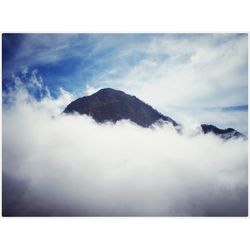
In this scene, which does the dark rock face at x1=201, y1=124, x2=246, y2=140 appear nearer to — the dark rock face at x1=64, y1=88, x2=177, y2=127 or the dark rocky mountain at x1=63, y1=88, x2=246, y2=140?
the dark rocky mountain at x1=63, y1=88, x2=246, y2=140

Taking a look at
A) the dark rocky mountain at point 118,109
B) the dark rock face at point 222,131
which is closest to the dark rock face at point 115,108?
the dark rocky mountain at point 118,109

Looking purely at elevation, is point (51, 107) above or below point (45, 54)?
below

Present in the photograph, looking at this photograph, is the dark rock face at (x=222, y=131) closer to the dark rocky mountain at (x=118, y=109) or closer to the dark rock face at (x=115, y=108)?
the dark rocky mountain at (x=118, y=109)

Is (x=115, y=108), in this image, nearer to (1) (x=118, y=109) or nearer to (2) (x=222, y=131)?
(1) (x=118, y=109)

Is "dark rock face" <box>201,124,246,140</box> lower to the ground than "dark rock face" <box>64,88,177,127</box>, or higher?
lower

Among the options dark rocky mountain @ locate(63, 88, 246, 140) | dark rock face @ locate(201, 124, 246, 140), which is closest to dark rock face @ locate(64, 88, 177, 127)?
dark rocky mountain @ locate(63, 88, 246, 140)
